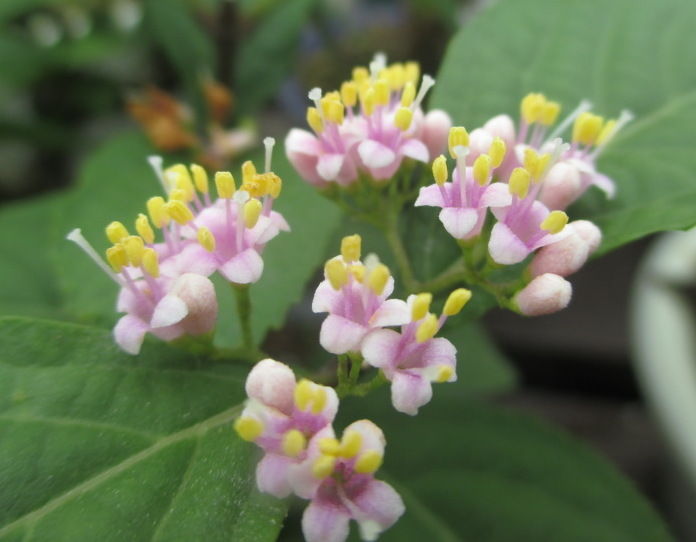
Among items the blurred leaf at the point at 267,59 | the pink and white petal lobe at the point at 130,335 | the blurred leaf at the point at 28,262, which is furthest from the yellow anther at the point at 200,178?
the blurred leaf at the point at 267,59

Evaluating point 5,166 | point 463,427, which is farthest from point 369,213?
point 5,166

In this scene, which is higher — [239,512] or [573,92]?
[573,92]

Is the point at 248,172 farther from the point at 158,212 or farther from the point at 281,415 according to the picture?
the point at 281,415

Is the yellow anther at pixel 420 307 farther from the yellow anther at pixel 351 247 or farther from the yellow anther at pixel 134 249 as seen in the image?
the yellow anther at pixel 134 249

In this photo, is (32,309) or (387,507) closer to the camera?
(387,507)

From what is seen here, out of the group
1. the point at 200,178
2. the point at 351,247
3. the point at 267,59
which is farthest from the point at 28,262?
the point at 351,247

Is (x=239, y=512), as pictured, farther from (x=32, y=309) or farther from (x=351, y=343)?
(x=32, y=309)

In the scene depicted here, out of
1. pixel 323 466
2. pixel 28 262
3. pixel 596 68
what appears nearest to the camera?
pixel 323 466
